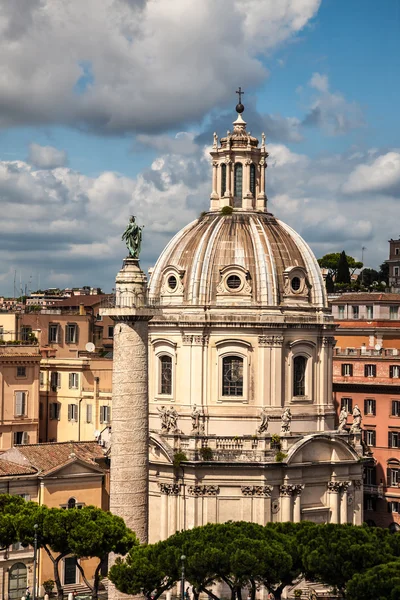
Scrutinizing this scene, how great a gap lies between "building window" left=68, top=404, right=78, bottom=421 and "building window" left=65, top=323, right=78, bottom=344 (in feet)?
40.4

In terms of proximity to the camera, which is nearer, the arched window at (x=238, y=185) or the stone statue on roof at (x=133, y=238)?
the stone statue on roof at (x=133, y=238)

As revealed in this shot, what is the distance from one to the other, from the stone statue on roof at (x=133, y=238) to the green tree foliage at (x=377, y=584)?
645 inches

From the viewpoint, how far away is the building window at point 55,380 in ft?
302

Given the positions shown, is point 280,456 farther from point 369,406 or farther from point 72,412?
point 72,412

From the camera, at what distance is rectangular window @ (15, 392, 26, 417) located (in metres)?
86.2

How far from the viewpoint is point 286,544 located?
61.4 m

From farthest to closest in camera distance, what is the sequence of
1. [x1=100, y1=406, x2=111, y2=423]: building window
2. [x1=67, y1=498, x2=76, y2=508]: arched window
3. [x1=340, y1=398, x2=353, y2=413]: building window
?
[x1=340, y1=398, x2=353, y2=413]: building window, [x1=100, y1=406, x2=111, y2=423]: building window, [x1=67, y1=498, x2=76, y2=508]: arched window

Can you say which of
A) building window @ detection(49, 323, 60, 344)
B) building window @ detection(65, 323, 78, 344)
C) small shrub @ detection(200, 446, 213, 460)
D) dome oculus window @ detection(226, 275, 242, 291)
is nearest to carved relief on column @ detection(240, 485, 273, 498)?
small shrub @ detection(200, 446, 213, 460)

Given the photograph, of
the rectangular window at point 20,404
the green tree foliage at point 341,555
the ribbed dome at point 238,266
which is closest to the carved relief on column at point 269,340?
the ribbed dome at point 238,266

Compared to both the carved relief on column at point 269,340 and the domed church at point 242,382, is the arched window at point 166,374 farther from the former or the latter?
the carved relief on column at point 269,340

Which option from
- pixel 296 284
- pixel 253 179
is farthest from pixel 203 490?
pixel 253 179

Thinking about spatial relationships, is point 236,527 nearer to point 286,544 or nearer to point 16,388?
point 286,544

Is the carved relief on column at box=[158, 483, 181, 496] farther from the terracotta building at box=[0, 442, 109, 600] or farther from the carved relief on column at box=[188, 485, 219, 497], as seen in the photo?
the terracotta building at box=[0, 442, 109, 600]

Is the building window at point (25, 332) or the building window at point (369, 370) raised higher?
the building window at point (25, 332)
